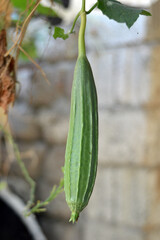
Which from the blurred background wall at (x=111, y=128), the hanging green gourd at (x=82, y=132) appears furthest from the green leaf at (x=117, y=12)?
the blurred background wall at (x=111, y=128)

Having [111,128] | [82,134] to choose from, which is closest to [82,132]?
[82,134]

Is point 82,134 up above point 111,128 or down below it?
above

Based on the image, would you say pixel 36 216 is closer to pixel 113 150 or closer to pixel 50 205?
pixel 50 205

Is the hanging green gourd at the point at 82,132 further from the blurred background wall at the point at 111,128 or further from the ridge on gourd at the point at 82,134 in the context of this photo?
the blurred background wall at the point at 111,128

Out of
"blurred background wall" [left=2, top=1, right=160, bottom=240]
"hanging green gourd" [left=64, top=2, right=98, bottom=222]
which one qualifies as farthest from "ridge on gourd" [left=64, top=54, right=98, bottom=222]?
"blurred background wall" [left=2, top=1, right=160, bottom=240]

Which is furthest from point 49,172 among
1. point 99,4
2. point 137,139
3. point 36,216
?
point 99,4

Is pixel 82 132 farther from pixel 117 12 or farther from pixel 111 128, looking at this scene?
pixel 111 128
